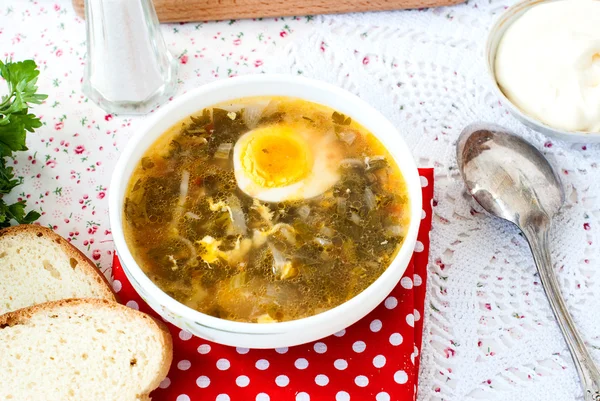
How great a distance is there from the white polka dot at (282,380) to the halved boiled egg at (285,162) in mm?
400

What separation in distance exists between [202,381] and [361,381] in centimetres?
34

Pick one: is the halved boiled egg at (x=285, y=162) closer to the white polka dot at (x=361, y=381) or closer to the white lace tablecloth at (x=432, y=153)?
the white lace tablecloth at (x=432, y=153)

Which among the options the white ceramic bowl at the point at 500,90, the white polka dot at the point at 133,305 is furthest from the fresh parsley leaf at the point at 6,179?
the white ceramic bowl at the point at 500,90

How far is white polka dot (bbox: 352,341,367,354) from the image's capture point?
1.60 m

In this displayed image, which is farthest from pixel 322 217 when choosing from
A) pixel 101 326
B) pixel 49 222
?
pixel 49 222

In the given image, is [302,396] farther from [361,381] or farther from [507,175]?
[507,175]

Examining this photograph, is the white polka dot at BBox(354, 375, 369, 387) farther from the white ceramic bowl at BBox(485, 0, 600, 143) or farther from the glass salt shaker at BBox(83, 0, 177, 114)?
the glass salt shaker at BBox(83, 0, 177, 114)

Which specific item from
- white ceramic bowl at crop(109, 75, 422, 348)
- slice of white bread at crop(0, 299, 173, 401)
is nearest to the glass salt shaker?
white ceramic bowl at crop(109, 75, 422, 348)

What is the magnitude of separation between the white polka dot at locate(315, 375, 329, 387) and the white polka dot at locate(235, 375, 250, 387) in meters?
0.15

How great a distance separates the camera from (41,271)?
5.69 ft

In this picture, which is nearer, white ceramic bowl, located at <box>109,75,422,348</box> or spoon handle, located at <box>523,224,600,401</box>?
white ceramic bowl, located at <box>109,75,422,348</box>

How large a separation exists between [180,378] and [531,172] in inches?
39.2

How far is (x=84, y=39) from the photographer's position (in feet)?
7.47

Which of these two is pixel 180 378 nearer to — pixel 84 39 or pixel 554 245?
pixel 554 245
